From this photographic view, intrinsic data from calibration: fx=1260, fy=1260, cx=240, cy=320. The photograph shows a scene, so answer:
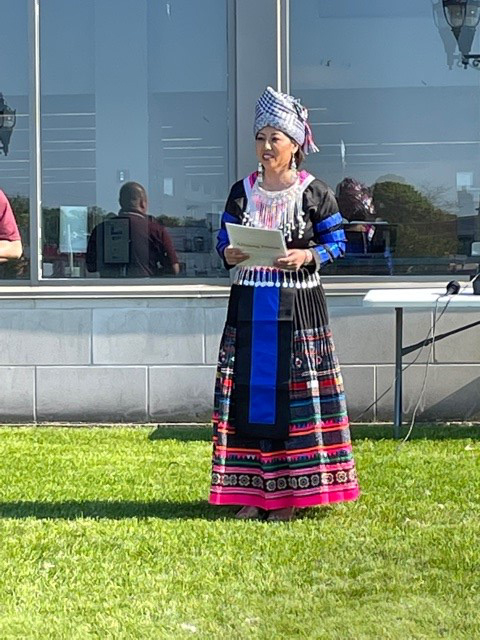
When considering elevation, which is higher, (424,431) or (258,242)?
(258,242)

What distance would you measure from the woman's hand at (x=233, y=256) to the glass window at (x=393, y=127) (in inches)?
130

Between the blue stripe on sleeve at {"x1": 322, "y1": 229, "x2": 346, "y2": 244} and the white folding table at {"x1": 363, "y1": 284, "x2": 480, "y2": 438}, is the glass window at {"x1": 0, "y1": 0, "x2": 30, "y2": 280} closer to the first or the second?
the white folding table at {"x1": 363, "y1": 284, "x2": 480, "y2": 438}

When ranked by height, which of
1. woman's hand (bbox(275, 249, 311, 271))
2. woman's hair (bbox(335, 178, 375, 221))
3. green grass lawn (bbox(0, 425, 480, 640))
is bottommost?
green grass lawn (bbox(0, 425, 480, 640))

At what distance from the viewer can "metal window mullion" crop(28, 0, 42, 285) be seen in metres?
8.93

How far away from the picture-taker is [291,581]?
4.69m

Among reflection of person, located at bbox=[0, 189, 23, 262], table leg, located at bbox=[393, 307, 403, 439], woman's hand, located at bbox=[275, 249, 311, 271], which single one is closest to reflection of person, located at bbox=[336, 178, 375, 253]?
table leg, located at bbox=[393, 307, 403, 439]

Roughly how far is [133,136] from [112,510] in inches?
146

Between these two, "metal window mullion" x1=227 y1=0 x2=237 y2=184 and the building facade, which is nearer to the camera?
the building facade

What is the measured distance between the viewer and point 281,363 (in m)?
5.70

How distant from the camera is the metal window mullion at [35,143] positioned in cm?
893

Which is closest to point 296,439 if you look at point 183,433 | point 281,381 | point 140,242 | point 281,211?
point 281,381

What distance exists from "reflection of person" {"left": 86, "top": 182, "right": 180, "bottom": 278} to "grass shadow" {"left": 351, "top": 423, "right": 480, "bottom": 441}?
180 centimetres

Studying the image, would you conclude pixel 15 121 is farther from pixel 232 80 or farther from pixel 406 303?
pixel 406 303

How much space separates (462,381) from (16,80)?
12.5ft
